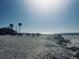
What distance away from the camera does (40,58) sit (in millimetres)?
10688

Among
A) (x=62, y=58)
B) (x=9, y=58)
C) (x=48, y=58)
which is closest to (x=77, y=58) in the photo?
(x=62, y=58)

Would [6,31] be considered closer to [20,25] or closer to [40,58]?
[20,25]

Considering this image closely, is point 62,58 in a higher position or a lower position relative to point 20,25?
lower

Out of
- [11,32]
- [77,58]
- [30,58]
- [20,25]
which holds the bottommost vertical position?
[77,58]

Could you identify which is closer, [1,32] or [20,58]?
[20,58]

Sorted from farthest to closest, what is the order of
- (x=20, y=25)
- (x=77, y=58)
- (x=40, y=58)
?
(x=20, y=25)
(x=77, y=58)
(x=40, y=58)

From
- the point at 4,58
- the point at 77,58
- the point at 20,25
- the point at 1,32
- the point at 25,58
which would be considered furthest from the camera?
the point at 20,25

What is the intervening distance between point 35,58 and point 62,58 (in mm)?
2975

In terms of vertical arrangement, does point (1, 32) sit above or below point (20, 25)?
below

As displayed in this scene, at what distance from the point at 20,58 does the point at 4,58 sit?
1252 millimetres

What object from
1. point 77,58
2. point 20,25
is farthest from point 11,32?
point 77,58

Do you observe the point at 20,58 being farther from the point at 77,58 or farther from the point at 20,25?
the point at 20,25

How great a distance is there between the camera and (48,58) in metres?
10.9

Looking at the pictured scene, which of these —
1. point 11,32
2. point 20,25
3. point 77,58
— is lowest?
point 77,58
